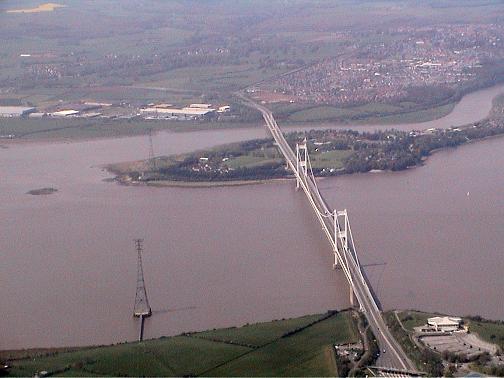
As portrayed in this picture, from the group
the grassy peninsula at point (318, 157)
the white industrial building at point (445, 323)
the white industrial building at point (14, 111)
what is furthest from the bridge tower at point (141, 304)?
the white industrial building at point (14, 111)

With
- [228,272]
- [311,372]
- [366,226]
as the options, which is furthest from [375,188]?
[311,372]

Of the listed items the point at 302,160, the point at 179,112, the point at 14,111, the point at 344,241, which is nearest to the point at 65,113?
the point at 14,111

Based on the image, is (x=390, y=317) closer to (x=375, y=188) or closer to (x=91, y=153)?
(x=375, y=188)

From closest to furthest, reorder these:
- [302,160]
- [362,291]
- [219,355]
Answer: [219,355], [362,291], [302,160]

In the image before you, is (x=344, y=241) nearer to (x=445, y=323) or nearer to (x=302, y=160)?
(x=445, y=323)

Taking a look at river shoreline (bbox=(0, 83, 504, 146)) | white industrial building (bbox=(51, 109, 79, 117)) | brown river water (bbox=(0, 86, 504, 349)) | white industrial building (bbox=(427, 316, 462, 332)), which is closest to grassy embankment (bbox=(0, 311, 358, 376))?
brown river water (bbox=(0, 86, 504, 349))

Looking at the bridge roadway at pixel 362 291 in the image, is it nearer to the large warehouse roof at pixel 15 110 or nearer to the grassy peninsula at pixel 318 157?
the grassy peninsula at pixel 318 157

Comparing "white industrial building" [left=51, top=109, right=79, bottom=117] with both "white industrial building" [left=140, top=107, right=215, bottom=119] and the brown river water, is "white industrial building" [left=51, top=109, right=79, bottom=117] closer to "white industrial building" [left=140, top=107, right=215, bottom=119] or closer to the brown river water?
"white industrial building" [left=140, top=107, right=215, bottom=119]

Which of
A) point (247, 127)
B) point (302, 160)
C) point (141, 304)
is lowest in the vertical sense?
point (247, 127)
